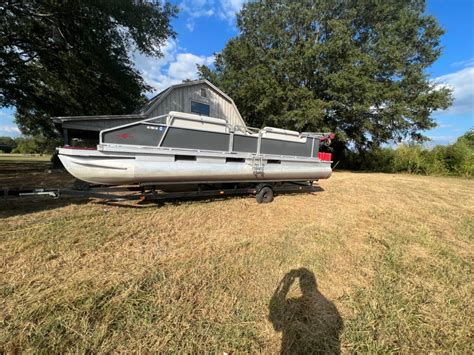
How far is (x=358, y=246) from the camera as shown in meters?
3.57

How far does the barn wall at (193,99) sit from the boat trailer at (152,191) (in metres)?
7.30

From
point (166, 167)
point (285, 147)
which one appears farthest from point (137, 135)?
point (285, 147)

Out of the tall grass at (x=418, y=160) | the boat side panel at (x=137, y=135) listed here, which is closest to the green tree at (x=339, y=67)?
Result: the tall grass at (x=418, y=160)

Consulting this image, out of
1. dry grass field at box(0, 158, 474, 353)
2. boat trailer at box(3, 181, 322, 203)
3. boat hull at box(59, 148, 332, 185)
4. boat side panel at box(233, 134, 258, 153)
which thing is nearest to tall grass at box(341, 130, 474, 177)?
boat trailer at box(3, 181, 322, 203)

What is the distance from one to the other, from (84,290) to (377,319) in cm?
285

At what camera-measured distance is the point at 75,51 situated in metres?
10.3

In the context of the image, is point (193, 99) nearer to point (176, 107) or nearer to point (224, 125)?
point (176, 107)

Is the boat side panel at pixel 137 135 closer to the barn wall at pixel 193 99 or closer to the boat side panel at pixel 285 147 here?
the boat side panel at pixel 285 147

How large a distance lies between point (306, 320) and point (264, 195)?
156 inches

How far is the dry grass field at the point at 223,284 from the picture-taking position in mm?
1836

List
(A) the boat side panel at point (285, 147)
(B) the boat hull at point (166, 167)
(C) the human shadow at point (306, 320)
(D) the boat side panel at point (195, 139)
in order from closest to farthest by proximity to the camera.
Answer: (C) the human shadow at point (306, 320)
(B) the boat hull at point (166, 167)
(D) the boat side panel at point (195, 139)
(A) the boat side panel at point (285, 147)

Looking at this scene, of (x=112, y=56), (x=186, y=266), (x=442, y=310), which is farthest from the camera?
(x=112, y=56)

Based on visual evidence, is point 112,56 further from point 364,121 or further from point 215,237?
point 364,121

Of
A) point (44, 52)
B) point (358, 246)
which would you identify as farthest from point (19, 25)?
point (358, 246)
